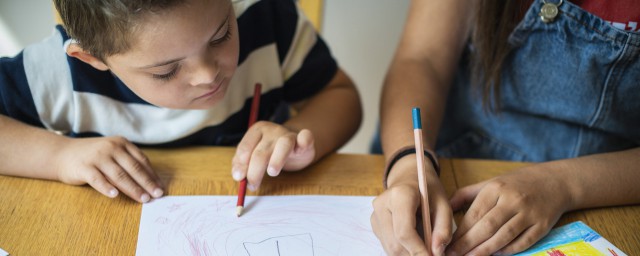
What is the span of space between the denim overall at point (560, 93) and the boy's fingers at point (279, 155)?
34cm

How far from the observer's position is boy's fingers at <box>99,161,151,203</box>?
0.60 m

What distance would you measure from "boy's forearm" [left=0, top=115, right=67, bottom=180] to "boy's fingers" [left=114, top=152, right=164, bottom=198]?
0.08 m

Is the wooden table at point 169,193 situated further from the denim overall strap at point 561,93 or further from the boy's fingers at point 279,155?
the denim overall strap at point 561,93

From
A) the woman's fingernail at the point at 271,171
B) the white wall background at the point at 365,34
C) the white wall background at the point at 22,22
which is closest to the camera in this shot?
the woman's fingernail at the point at 271,171

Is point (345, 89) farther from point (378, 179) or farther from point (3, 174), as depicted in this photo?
point (3, 174)

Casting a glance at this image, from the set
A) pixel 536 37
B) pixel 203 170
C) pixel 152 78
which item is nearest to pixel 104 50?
pixel 152 78

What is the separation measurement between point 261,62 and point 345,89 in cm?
14

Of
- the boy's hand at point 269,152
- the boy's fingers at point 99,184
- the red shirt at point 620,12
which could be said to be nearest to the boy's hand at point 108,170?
the boy's fingers at point 99,184

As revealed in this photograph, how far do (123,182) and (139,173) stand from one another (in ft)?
0.07

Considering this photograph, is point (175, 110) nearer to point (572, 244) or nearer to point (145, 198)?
point (145, 198)

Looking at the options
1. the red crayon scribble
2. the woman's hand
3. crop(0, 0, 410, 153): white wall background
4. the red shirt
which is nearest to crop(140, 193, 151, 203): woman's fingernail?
the woman's hand

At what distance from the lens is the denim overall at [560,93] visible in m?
0.68

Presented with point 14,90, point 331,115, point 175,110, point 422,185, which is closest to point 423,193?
point 422,185

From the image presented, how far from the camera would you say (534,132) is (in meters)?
0.84
